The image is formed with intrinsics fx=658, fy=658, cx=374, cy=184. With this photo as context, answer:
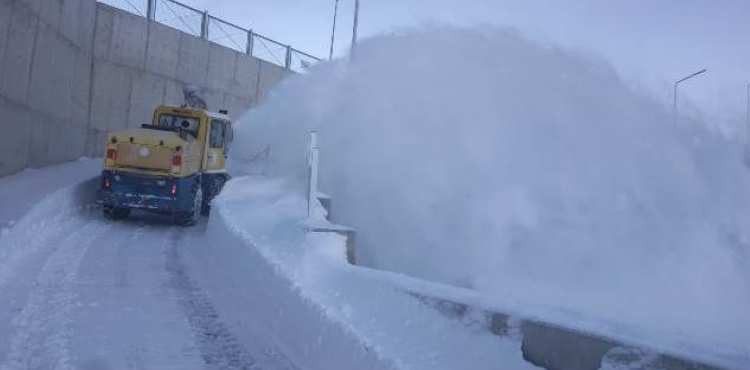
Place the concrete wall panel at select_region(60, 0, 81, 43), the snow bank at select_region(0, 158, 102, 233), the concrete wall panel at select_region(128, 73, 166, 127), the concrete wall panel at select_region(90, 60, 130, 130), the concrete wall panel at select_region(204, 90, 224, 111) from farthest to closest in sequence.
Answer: the concrete wall panel at select_region(204, 90, 224, 111) < the concrete wall panel at select_region(128, 73, 166, 127) < the concrete wall panel at select_region(90, 60, 130, 130) < the concrete wall panel at select_region(60, 0, 81, 43) < the snow bank at select_region(0, 158, 102, 233)

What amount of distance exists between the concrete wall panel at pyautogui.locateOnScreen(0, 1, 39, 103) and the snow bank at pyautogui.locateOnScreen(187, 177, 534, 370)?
615cm

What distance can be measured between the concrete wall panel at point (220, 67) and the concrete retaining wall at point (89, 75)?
40mm

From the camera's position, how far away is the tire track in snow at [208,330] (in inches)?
219

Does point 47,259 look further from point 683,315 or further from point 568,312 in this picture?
point 683,315

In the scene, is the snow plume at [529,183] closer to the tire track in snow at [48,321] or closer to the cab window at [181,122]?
the cab window at [181,122]

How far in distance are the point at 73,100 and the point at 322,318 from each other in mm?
15338

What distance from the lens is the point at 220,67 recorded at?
26.8 m

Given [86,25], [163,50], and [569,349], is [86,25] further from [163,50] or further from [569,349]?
[569,349]

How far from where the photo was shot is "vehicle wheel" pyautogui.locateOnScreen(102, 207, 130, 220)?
14031mm

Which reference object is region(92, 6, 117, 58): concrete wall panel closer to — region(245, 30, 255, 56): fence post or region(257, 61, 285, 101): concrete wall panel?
→ region(245, 30, 255, 56): fence post

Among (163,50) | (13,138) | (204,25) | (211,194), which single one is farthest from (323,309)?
(204,25)

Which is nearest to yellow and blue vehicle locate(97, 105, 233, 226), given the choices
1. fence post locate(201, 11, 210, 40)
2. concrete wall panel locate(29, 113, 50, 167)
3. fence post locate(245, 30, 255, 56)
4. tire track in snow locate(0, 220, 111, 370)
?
concrete wall panel locate(29, 113, 50, 167)

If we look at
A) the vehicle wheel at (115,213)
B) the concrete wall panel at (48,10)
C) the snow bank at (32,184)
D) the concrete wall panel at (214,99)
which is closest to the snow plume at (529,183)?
the vehicle wheel at (115,213)

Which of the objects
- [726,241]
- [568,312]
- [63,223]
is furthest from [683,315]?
[63,223]
